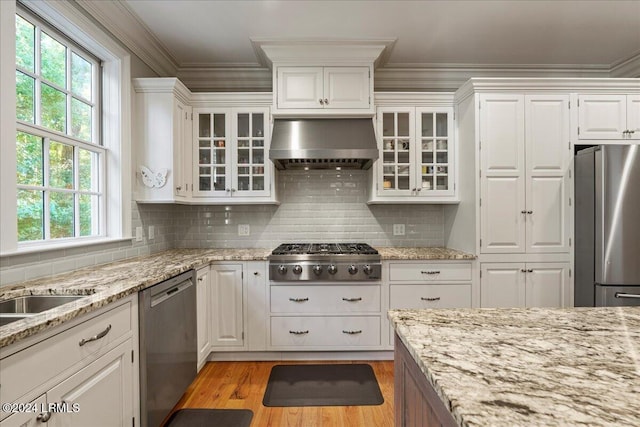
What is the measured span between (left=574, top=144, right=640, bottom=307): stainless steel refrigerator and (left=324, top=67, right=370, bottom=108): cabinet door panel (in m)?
1.86

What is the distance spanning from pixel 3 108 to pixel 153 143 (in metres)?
1.13

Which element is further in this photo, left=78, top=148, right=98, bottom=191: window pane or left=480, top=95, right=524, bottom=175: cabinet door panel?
left=480, top=95, right=524, bottom=175: cabinet door panel

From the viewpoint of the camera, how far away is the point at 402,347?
3.54 feet

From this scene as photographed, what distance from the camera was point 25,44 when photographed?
5.98 feet

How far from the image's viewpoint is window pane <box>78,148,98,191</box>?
2.25m

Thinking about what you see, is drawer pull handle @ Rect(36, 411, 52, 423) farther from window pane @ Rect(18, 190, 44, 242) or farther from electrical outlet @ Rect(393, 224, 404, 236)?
electrical outlet @ Rect(393, 224, 404, 236)

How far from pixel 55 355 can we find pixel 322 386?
1.74 metres

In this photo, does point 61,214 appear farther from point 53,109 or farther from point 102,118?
point 102,118

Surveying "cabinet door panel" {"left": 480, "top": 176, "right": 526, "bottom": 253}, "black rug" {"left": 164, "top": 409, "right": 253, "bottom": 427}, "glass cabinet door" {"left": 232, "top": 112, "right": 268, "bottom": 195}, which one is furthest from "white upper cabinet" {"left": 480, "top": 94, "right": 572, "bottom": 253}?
"black rug" {"left": 164, "top": 409, "right": 253, "bottom": 427}

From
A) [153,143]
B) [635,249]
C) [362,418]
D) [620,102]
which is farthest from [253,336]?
[620,102]

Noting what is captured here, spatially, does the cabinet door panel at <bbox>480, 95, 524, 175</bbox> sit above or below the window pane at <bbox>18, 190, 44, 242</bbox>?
above

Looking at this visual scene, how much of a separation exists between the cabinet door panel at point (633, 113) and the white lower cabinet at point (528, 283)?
128 centimetres

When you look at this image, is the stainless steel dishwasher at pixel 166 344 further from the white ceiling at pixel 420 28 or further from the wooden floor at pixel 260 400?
the white ceiling at pixel 420 28

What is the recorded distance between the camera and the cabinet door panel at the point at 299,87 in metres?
2.86
